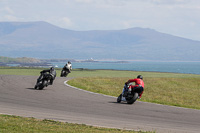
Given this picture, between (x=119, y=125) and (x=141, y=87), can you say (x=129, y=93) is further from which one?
(x=119, y=125)

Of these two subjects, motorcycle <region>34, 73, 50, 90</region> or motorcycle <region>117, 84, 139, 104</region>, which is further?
motorcycle <region>34, 73, 50, 90</region>

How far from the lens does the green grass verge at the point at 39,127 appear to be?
436 inches

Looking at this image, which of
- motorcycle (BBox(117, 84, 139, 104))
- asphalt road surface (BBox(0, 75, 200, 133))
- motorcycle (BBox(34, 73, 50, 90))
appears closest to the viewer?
asphalt road surface (BBox(0, 75, 200, 133))

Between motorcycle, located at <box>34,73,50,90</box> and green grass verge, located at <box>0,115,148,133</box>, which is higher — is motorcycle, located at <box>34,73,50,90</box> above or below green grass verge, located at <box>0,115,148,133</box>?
above

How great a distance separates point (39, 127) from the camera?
11.7 metres

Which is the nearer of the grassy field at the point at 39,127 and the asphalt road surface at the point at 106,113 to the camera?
the grassy field at the point at 39,127

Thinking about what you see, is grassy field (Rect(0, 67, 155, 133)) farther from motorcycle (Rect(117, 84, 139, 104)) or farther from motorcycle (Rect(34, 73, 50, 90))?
motorcycle (Rect(34, 73, 50, 90))

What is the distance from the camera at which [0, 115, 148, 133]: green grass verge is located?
11086 millimetres

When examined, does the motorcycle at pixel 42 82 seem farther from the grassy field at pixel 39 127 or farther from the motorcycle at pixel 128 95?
the grassy field at pixel 39 127

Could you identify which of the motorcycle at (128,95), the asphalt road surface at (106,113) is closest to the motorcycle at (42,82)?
the asphalt road surface at (106,113)

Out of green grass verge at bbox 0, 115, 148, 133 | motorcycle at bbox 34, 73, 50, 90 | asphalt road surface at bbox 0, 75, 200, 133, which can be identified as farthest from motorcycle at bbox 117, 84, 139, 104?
green grass verge at bbox 0, 115, 148, 133

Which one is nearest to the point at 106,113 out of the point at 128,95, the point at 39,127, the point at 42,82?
the point at 128,95

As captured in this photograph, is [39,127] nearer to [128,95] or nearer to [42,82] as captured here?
[128,95]

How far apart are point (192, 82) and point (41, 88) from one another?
24554 millimetres
